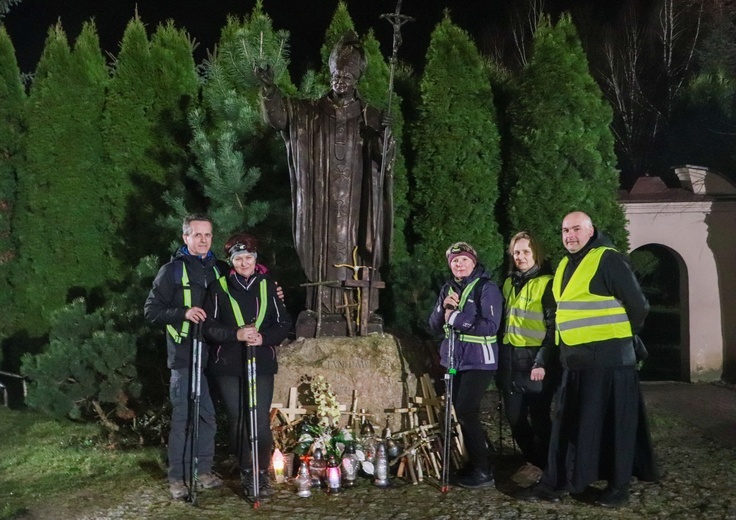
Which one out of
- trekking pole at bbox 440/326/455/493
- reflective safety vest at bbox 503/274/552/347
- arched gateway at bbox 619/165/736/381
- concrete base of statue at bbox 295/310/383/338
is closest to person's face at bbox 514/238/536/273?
reflective safety vest at bbox 503/274/552/347

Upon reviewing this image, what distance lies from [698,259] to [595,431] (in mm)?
4774

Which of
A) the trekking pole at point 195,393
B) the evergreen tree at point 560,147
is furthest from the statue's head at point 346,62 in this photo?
the evergreen tree at point 560,147

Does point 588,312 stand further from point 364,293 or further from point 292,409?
point 292,409

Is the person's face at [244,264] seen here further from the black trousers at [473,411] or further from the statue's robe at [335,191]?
the black trousers at [473,411]

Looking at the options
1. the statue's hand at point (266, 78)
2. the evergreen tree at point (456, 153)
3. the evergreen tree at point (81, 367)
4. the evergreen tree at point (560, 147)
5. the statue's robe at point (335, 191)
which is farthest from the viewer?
the evergreen tree at point (456, 153)

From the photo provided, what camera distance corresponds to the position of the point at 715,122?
13227mm

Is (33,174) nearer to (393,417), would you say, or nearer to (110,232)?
(110,232)

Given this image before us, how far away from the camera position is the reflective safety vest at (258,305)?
441 centimetres

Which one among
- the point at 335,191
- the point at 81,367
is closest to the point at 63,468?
the point at 81,367

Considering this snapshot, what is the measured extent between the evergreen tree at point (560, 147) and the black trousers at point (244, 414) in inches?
159

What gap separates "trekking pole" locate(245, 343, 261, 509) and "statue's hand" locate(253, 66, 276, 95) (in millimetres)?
1699

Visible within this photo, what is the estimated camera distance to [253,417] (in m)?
4.28

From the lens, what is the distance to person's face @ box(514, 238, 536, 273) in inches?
184

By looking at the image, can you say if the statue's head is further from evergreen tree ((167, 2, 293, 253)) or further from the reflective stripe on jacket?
the reflective stripe on jacket
